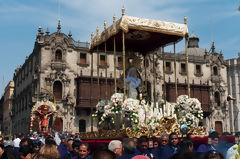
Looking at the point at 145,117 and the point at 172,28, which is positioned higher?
the point at 172,28

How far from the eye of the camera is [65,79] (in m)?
33.4

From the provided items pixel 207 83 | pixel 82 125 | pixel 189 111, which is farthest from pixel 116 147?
pixel 207 83

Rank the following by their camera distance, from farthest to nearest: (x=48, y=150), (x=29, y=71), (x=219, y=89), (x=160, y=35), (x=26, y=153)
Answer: (x=219, y=89) → (x=29, y=71) → (x=160, y=35) → (x=26, y=153) → (x=48, y=150)

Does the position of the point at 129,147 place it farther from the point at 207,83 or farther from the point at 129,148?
the point at 207,83

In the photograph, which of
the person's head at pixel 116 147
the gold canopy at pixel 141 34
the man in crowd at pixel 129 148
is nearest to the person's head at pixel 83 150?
the person's head at pixel 116 147

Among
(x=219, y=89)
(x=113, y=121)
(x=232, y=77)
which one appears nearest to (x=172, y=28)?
(x=113, y=121)

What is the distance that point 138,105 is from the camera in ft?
40.1

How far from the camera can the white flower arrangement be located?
13516 millimetres

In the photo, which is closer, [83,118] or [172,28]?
[172,28]

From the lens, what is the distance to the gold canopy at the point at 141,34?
1373 cm

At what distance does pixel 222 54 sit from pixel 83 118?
22.0 m

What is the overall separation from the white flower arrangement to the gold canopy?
10.8 ft

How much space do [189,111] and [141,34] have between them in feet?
15.6

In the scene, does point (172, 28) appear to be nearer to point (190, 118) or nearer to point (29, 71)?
point (190, 118)
